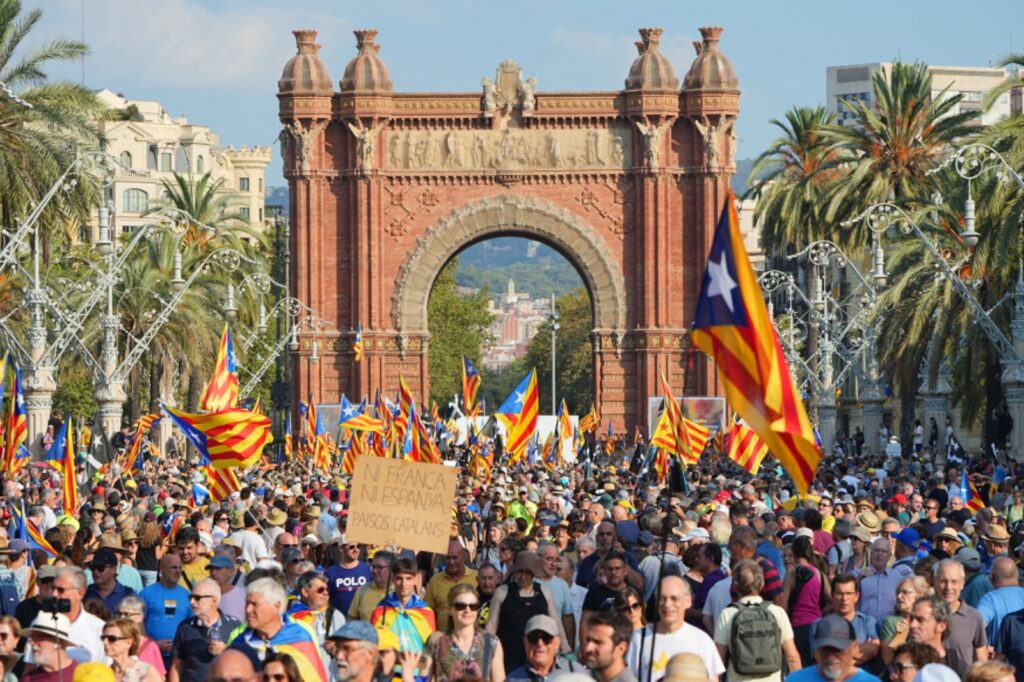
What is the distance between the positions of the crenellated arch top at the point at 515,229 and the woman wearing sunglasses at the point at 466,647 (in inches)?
2138

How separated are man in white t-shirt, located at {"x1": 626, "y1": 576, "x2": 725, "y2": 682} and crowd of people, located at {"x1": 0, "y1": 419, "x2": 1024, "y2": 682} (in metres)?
0.01

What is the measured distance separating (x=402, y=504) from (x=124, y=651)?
3192 mm

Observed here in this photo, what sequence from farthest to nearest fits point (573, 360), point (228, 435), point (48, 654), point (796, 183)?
point (573, 360), point (796, 183), point (228, 435), point (48, 654)

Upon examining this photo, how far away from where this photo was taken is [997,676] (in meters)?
8.98

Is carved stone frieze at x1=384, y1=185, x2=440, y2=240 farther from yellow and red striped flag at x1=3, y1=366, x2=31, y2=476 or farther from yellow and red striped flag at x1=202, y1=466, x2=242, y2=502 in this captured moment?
yellow and red striped flag at x1=202, y1=466, x2=242, y2=502

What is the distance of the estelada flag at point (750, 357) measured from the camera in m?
11.0

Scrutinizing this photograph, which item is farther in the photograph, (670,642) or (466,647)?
(466,647)

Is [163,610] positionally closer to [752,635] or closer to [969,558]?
[752,635]

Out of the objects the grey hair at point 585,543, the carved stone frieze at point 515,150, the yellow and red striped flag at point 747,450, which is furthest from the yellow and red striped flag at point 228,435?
the carved stone frieze at point 515,150

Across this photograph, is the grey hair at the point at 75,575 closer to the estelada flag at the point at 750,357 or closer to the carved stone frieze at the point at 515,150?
the estelada flag at the point at 750,357

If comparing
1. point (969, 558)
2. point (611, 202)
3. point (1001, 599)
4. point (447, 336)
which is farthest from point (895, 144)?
point (447, 336)

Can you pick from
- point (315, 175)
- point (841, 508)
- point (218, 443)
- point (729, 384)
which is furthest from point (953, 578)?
point (315, 175)

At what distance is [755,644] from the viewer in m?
11.8

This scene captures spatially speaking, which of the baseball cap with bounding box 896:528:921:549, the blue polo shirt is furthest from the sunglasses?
the baseball cap with bounding box 896:528:921:549
